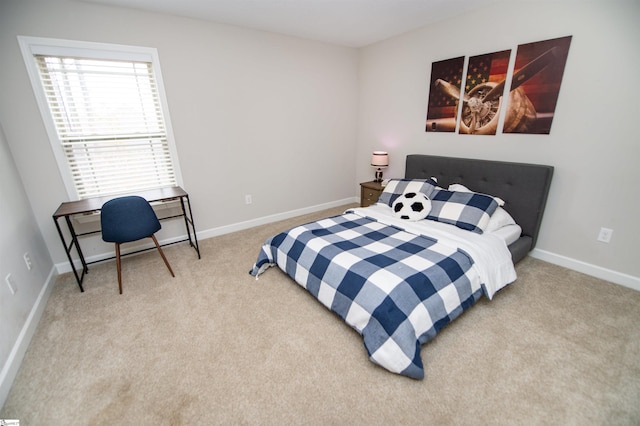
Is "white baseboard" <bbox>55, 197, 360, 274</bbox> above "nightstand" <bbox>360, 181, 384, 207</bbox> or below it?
below

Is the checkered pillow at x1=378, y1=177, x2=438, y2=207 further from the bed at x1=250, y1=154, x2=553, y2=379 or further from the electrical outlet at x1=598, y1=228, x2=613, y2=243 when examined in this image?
the electrical outlet at x1=598, y1=228, x2=613, y2=243

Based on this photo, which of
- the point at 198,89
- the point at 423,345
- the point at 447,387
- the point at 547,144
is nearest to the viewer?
the point at 447,387

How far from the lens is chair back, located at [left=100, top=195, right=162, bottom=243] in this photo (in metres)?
2.16

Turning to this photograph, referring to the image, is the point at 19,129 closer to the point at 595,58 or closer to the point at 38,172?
the point at 38,172

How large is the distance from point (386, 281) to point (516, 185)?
186cm

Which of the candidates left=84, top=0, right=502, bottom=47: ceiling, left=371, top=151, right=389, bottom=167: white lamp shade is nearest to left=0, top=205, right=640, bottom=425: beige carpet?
left=371, top=151, right=389, bottom=167: white lamp shade

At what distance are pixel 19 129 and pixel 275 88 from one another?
96.4 inches

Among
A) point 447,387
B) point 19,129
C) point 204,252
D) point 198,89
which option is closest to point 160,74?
point 198,89

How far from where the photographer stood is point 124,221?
7.23 feet

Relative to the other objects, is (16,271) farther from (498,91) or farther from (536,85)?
(536,85)

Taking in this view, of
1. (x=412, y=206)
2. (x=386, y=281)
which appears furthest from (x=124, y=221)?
(x=412, y=206)

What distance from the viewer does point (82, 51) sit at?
2309 millimetres

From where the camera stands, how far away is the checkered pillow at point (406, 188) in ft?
9.00

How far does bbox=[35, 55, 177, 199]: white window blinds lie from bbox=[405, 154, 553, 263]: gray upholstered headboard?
10.7ft
